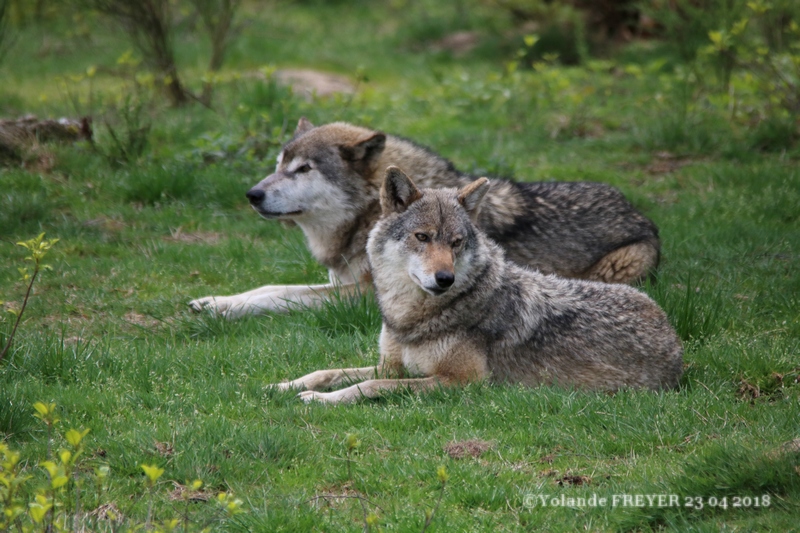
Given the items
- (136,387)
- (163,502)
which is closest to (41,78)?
(136,387)

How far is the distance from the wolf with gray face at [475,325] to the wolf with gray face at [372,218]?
148 centimetres

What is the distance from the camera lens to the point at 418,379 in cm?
555

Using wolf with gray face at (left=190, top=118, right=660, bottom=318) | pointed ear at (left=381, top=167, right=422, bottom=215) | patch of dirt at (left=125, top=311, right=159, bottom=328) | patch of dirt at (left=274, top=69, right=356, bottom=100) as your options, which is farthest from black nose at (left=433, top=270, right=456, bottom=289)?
patch of dirt at (left=274, top=69, right=356, bottom=100)

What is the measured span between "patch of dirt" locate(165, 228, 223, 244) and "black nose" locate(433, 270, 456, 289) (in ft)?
13.6

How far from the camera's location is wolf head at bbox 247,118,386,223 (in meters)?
7.45

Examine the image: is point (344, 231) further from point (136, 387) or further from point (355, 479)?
point (355, 479)

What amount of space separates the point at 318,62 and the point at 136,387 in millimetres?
12554

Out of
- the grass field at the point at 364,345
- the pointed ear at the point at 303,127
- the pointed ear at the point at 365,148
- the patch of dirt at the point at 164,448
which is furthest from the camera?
the pointed ear at the point at 303,127

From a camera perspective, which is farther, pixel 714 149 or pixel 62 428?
pixel 714 149

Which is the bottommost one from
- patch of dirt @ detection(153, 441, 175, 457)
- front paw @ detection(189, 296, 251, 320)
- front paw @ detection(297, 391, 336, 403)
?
front paw @ detection(189, 296, 251, 320)

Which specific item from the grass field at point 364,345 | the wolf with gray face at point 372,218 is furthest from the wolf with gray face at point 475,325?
the wolf with gray face at point 372,218

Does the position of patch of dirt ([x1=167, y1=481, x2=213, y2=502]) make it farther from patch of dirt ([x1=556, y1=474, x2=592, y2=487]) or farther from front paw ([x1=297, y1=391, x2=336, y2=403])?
patch of dirt ([x1=556, y1=474, x2=592, y2=487])

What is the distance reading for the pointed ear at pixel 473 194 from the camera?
19.4 feet

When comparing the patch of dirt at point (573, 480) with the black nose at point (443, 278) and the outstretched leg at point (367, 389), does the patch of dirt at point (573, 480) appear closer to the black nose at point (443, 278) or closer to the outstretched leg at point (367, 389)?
the outstretched leg at point (367, 389)
